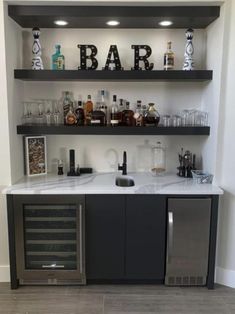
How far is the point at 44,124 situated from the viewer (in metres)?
2.87

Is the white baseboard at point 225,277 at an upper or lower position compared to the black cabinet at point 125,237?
lower

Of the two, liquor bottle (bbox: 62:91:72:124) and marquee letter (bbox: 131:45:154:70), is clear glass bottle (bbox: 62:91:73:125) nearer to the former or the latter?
liquor bottle (bbox: 62:91:72:124)

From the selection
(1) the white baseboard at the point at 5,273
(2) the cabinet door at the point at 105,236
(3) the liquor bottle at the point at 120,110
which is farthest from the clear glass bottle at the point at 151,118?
(1) the white baseboard at the point at 5,273

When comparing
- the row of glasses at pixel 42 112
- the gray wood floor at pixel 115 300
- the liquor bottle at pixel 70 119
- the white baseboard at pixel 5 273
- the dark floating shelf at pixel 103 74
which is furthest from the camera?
the row of glasses at pixel 42 112

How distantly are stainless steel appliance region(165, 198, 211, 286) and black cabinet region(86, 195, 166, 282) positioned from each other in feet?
0.23

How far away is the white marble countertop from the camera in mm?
2473

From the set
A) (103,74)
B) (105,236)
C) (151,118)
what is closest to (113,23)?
(103,74)

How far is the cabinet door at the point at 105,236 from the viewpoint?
2504 millimetres

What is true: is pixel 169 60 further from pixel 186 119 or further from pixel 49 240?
pixel 49 240

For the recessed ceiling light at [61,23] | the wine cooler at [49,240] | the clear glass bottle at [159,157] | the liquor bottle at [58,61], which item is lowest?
the wine cooler at [49,240]

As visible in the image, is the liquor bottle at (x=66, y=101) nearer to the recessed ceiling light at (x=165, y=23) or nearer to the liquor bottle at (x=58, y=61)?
the liquor bottle at (x=58, y=61)

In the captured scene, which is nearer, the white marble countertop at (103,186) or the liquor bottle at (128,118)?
the white marble countertop at (103,186)

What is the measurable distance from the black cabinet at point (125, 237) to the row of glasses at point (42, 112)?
0.93 metres

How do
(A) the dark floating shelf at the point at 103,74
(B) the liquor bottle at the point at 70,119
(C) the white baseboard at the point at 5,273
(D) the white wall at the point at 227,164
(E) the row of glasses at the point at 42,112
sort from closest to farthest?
(D) the white wall at the point at 227,164
(A) the dark floating shelf at the point at 103,74
(C) the white baseboard at the point at 5,273
(B) the liquor bottle at the point at 70,119
(E) the row of glasses at the point at 42,112
